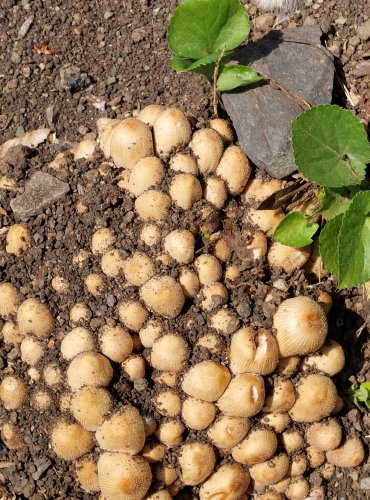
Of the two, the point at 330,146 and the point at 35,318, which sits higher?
the point at 330,146

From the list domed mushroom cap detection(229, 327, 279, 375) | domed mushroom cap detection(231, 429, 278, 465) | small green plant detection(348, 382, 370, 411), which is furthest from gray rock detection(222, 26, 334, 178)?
domed mushroom cap detection(231, 429, 278, 465)

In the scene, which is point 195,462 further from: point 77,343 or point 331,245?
point 331,245

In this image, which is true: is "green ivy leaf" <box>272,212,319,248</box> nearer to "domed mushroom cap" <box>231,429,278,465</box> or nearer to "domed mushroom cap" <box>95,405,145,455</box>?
"domed mushroom cap" <box>231,429,278,465</box>

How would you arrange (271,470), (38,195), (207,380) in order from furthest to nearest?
(38,195), (271,470), (207,380)

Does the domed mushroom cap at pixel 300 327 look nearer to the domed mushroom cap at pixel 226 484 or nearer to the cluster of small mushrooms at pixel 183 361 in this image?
the cluster of small mushrooms at pixel 183 361

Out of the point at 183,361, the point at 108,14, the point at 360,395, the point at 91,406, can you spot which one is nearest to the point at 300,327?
the point at 183,361

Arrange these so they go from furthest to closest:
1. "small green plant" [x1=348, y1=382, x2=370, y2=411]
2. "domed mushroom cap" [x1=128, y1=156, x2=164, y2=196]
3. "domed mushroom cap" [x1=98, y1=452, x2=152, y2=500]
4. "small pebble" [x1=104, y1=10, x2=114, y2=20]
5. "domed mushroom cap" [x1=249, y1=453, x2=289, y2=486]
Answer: "small pebble" [x1=104, y1=10, x2=114, y2=20], "small green plant" [x1=348, y1=382, x2=370, y2=411], "domed mushroom cap" [x1=128, y1=156, x2=164, y2=196], "domed mushroom cap" [x1=249, y1=453, x2=289, y2=486], "domed mushroom cap" [x1=98, y1=452, x2=152, y2=500]

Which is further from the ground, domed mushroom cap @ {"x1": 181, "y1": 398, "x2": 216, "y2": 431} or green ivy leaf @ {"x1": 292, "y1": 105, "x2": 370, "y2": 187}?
green ivy leaf @ {"x1": 292, "y1": 105, "x2": 370, "y2": 187}
